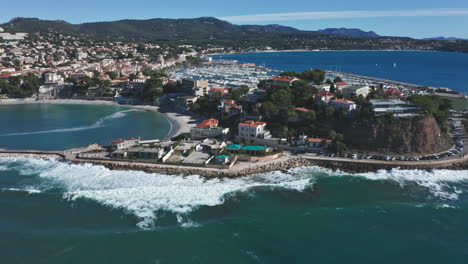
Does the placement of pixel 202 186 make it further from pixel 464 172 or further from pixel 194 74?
pixel 194 74

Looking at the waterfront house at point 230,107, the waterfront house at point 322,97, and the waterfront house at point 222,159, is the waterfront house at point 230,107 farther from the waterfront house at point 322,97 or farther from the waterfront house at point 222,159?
the waterfront house at point 222,159

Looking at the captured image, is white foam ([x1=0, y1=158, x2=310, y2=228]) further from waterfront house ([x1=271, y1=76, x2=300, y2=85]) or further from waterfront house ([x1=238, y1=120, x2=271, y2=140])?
waterfront house ([x1=271, y1=76, x2=300, y2=85])

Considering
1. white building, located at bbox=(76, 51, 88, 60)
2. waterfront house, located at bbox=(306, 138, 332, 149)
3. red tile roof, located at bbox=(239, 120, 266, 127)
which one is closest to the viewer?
waterfront house, located at bbox=(306, 138, 332, 149)

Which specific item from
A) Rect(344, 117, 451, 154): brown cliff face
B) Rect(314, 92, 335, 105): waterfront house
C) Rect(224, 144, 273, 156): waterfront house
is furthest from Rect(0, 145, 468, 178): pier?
Rect(314, 92, 335, 105): waterfront house

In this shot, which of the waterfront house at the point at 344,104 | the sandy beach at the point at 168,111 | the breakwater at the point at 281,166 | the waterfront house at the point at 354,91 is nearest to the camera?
the breakwater at the point at 281,166

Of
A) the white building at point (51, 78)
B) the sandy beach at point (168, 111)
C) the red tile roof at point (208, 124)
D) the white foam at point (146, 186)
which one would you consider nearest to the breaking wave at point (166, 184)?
the white foam at point (146, 186)

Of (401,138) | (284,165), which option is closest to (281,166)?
(284,165)

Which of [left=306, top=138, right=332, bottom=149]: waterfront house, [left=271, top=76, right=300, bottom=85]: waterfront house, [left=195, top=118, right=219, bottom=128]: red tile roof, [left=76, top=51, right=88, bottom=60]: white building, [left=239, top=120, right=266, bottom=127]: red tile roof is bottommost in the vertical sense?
[left=306, top=138, right=332, bottom=149]: waterfront house
